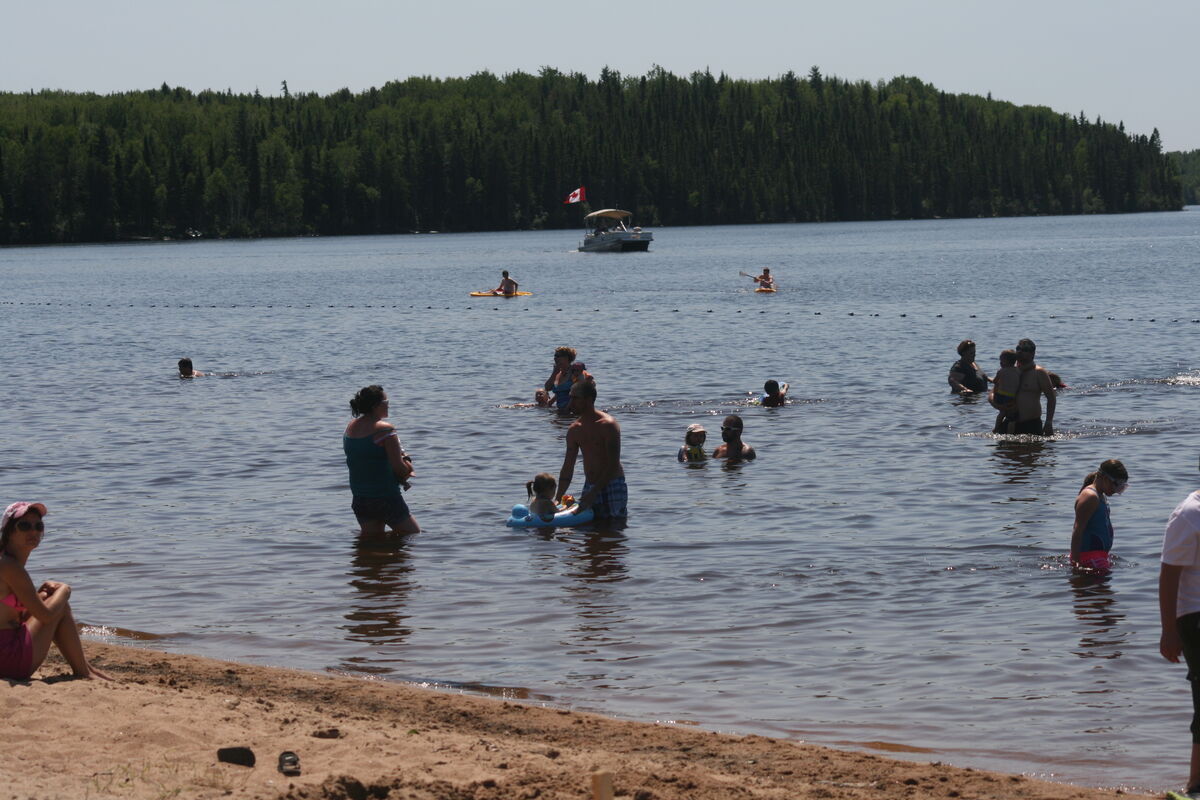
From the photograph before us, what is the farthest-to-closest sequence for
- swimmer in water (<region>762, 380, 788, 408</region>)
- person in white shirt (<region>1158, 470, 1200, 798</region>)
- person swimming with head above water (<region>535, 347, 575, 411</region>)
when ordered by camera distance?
swimmer in water (<region>762, 380, 788, 408</region>), person swimming with head above water (<region>535, 347, 575, 411</region>), person in white shirt (<region>1158, 470, 1200, 798</region>)

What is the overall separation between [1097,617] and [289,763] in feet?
22.0

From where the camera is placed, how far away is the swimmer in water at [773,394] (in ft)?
83.2

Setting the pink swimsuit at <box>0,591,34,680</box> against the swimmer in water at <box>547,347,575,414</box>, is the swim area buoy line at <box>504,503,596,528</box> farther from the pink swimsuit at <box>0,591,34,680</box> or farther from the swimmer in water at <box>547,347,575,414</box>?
the swimmer in water at <box>547,347,575,414</box>

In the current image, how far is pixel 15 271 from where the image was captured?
346ft

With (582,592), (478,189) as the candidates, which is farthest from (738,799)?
(478,189)

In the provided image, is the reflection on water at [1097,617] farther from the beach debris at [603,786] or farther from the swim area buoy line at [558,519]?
the beach debris at [603,786]

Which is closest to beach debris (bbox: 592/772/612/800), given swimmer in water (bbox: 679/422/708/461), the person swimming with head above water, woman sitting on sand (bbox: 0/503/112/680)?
woman sitting on sand (bbox: 0/503/112/680)

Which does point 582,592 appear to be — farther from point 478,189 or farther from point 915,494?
point 478,189

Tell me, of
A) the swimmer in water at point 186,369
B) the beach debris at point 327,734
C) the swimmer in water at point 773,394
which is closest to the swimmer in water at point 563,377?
the swimmer in water at point 773,394

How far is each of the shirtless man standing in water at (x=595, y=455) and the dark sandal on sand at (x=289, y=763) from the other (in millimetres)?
7003

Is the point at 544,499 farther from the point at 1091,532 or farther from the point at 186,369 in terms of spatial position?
the point at 186,369

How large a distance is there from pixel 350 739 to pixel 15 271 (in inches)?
4165

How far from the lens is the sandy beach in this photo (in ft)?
23.4

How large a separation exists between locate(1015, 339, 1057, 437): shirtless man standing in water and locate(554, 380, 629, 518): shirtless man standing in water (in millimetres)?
6725
